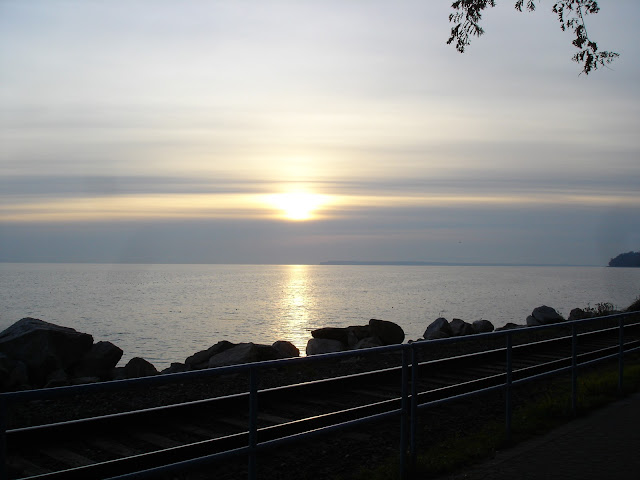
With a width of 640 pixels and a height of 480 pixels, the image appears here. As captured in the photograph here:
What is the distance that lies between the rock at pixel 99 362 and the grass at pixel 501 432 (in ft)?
39.2

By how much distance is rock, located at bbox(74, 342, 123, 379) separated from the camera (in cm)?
1856

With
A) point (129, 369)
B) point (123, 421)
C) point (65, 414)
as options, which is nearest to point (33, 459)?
point (123, 421)

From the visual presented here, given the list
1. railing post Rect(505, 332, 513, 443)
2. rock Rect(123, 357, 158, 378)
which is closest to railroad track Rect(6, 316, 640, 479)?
railing post Rect(505, 332, 513, 443)

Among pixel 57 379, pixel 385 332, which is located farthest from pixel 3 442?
pixel 385 332

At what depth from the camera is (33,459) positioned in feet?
22.1

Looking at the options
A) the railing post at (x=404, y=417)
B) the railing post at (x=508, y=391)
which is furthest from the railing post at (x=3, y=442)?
the railing post at (x=508, y=391)

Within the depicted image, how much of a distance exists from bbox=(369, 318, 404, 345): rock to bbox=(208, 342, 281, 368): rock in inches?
247

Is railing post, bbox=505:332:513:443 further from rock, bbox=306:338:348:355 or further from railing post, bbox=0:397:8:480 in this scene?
rock, bbox=306:338:348:355

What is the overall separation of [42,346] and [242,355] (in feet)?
16.9

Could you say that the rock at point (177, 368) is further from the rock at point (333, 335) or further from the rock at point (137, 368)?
the rock at point (333, 335)

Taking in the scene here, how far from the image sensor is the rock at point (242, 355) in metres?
18.0

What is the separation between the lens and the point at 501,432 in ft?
28.1

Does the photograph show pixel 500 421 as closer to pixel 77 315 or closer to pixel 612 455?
pixel 612 455

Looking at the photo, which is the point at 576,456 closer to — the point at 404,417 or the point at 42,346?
the point at 404,417
